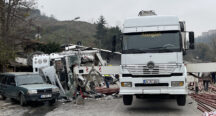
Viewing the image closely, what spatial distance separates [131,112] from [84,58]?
528 inches

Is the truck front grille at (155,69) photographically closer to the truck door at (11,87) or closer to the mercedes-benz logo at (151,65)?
the mercedes-benz logo at (151,65)

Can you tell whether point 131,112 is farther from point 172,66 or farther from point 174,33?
point 174,33

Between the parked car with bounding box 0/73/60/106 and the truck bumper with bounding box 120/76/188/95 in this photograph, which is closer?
the truck bumper with bounding box 120/76/188/95

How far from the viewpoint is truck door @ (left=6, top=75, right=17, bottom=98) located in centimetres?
1390

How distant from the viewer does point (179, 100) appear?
10266 millimetres

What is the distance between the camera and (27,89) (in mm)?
12797

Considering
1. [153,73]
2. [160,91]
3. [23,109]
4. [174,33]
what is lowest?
[23,109]

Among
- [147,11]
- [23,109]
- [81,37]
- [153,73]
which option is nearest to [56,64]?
[23,109]

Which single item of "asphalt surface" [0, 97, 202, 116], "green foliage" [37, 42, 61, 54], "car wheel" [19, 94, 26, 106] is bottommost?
"asphalt surface" [0, 97, 202, 116]

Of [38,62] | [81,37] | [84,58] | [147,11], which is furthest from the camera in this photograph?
[81,37]

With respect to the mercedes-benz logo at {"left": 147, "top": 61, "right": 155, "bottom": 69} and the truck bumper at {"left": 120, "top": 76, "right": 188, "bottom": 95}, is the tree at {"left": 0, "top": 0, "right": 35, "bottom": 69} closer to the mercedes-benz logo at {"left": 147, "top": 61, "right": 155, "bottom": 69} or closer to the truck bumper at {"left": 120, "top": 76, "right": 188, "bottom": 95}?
the truck bumper at {"left": 120, "top": 76, "right": 188, "bottom": 95}

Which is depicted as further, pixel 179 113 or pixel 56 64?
pixel 56 64

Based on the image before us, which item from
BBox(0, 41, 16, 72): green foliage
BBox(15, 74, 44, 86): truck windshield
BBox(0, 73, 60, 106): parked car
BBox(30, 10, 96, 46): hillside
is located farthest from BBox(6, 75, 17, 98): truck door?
BBox(30, 10, 96, 46): hillside

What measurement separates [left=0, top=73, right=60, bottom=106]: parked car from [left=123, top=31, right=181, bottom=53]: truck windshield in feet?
15.8
